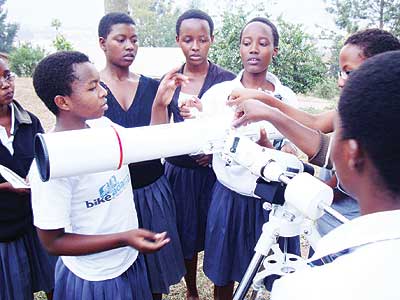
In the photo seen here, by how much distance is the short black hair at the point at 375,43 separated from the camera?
60.8 inches

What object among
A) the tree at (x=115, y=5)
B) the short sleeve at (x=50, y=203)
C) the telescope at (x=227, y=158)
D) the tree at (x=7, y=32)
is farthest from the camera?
the tree at (x=7, y=32)

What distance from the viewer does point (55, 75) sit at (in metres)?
1.41

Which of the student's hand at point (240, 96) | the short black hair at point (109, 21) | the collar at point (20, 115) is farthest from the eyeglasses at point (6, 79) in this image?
the student's hand at point (240, 96)

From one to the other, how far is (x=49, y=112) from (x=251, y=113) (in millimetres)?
6819

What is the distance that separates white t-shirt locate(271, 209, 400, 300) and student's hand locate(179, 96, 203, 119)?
1137mm

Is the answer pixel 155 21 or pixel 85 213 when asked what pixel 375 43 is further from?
pixel 155 21

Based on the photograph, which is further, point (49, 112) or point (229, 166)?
point (49, 112)

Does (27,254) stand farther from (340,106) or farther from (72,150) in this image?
(340,106)

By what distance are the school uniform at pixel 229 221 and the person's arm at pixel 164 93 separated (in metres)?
0.20

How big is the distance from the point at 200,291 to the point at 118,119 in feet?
4.16

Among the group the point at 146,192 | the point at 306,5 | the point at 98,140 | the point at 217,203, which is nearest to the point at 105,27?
the point at 146,192

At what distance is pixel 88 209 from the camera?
137 cm

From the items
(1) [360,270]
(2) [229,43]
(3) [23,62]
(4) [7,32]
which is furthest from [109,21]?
(4) [7,32]

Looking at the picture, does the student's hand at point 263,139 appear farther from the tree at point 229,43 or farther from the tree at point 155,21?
the tree at point 155,21
